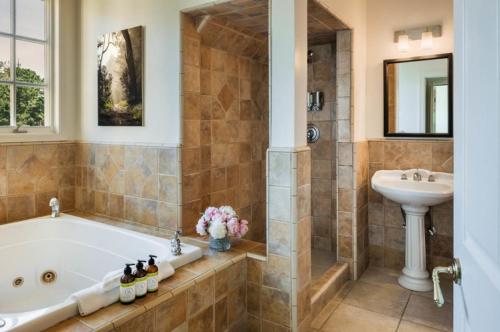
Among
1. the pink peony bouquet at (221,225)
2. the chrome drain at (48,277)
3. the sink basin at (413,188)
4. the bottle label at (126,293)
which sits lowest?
the chrome drain at (48,277)

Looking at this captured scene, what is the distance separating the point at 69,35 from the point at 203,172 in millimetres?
1790

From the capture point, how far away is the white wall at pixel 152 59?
2.60m

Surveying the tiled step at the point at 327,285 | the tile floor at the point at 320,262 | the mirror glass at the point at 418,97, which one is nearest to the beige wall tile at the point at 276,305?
the tiled step at the point at 327,285

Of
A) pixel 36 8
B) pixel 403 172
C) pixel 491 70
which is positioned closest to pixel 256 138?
pixel 403 172

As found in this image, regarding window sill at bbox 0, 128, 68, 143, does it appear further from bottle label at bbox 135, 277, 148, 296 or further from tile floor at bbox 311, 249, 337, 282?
tile floor at bbox 311, 249, 337, 282

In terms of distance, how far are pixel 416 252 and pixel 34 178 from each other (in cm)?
326

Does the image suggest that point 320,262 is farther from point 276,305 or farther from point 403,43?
point 403,43

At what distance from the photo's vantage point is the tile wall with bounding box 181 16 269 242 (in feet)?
8.73

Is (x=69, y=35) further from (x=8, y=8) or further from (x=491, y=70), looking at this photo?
(x=491, y=70)

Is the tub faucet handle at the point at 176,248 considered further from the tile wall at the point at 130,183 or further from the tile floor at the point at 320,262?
the tile floor at the point at 320,262

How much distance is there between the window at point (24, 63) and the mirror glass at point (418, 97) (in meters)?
3.04

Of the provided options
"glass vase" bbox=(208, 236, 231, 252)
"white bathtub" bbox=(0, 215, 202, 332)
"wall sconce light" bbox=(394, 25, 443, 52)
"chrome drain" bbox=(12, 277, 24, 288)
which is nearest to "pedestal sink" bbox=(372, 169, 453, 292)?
"wall sconce light" bbox=(394, 25, 443, 52)

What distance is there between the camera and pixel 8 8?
2.84 meters

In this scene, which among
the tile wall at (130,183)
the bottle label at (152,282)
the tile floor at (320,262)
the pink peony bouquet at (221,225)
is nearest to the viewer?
the bottle label at (152,282)
